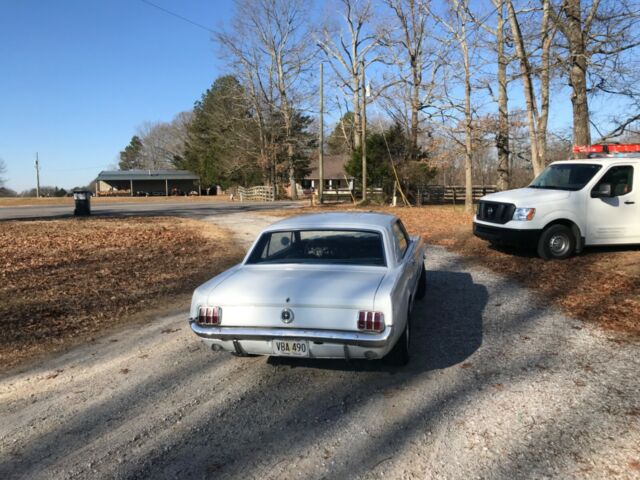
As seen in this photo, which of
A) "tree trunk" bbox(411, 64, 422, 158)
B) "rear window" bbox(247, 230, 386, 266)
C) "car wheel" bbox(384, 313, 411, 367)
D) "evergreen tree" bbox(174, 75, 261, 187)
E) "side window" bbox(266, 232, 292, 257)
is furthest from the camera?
"evergreen tree" bbox(174, 75, 261, 187)

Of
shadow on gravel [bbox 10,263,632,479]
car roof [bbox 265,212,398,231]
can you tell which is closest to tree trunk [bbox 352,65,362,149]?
car roof [bbox 265,212,398,231]

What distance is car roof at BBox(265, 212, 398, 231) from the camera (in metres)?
4.95

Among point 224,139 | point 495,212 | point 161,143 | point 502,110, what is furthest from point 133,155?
point 495,212

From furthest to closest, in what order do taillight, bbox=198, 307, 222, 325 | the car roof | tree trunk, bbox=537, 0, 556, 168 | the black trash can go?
1. the black trash can
2. tree trunk, bbox=537, 0, 556, 168
3. the car roof
4. taillight, bbox=198, 307, 222, 325

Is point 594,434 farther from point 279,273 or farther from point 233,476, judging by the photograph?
point 279,273

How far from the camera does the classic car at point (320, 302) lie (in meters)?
3.80

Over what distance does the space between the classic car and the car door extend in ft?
21.0

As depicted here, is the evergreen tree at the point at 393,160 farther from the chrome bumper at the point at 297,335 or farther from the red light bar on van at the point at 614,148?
the chrome bumper at the point at 297,335

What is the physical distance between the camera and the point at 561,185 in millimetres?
10000

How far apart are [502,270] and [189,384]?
6.82 m

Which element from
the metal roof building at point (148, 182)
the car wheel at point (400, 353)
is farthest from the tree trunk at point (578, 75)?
the metal roof building at point (148, 182)

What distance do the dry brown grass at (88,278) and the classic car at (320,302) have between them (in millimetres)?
2611

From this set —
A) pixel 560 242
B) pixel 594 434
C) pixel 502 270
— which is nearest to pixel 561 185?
pixel 560 242

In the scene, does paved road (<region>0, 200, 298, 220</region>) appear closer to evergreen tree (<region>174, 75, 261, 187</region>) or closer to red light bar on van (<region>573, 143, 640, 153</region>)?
evergreen tree (<region>174, 75, 261, 187</region>)
